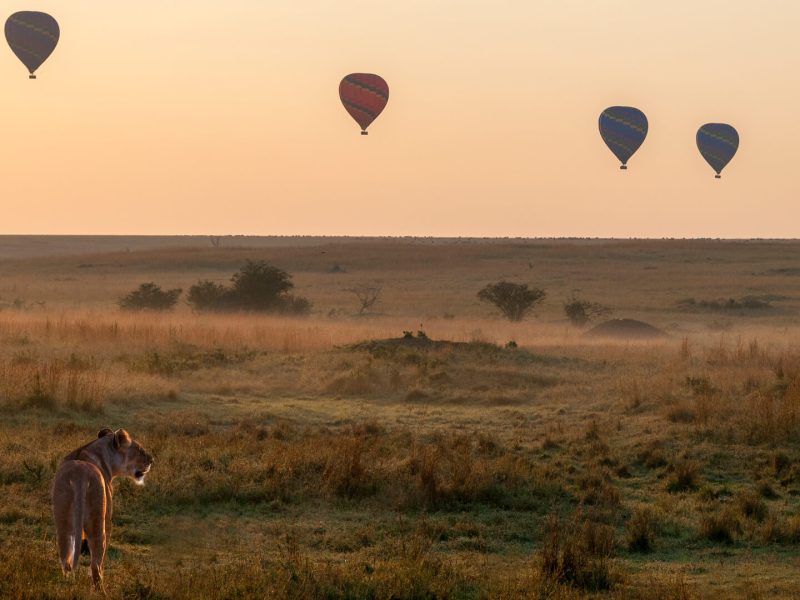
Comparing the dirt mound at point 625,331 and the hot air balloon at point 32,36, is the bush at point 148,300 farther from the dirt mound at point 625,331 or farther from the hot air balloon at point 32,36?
the dirt mound at point 625,331

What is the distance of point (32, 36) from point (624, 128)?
27635 millimetres

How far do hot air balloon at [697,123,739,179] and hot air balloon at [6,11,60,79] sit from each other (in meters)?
34.1

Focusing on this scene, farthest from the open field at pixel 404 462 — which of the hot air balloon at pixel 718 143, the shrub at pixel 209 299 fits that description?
the hot air balloon at pixel 718 143

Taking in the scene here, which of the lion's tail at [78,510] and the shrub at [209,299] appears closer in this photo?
the lion's tail at [78,510]

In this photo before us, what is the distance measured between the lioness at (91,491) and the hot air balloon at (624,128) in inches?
2009

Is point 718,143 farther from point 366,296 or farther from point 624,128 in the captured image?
point 366,296

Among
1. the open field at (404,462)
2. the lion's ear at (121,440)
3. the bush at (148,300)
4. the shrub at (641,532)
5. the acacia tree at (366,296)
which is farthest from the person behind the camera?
the acacia tree at (366,296)

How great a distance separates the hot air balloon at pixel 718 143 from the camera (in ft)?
208

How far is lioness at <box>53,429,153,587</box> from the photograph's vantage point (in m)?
8.70

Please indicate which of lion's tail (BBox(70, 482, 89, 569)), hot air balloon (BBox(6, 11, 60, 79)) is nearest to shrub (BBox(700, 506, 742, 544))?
lion's tail (BBox(70, 482, 89, 569))

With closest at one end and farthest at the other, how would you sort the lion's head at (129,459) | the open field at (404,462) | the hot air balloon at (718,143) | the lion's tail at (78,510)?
the lion's tail at (78,510)
the lion's head at (129,459)
the open field at (404,462)
the hot air balloon at (718,143)

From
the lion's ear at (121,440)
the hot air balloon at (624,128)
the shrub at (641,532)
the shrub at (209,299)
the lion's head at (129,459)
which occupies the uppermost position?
the hot air balloon at (624,128)

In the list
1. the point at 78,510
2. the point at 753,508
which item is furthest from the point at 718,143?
the point at 78,510

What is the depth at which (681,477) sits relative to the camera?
52.3 feet
